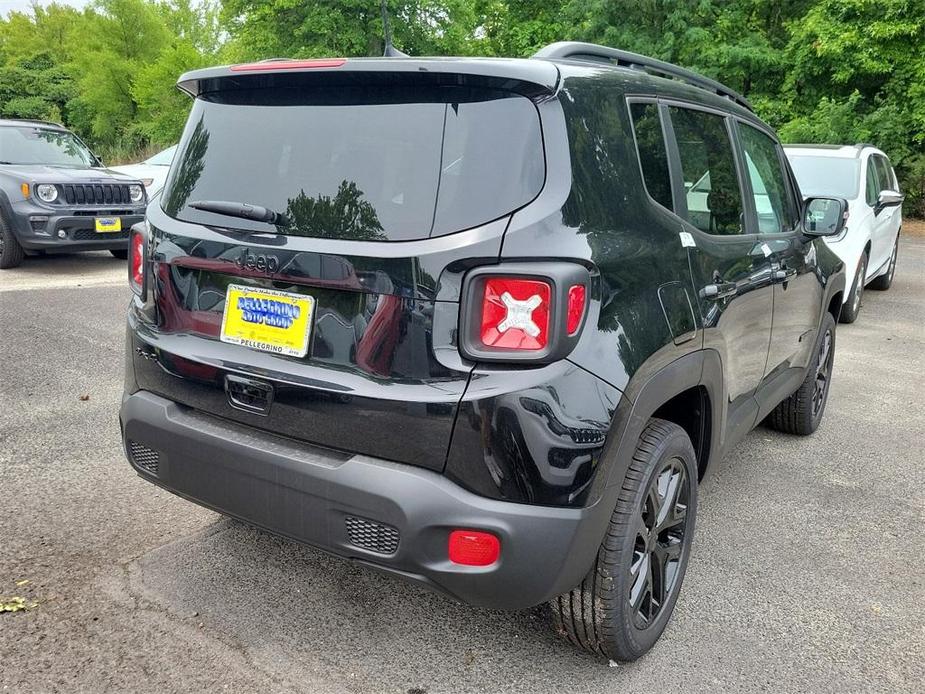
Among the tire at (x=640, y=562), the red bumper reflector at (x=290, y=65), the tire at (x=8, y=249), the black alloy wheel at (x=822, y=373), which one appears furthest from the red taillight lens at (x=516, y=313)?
the tire at (x=8, y=249)

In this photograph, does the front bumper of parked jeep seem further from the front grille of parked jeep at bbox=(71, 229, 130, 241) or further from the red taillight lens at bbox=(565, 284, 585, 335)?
the red taillight lens at bbox=(565, 284, 585, 335)

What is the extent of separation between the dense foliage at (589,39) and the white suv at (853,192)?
39.7 ft

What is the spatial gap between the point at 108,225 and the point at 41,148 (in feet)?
5.82

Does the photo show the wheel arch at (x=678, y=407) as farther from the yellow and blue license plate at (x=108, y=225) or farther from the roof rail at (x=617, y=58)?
the yellow and blue license plate at (x=108, y=225)

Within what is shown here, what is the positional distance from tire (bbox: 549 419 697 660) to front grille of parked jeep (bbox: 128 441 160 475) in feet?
4.31

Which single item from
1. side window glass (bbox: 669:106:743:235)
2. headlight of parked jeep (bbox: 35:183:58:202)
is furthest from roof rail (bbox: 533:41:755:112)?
headlight of parked jeep (bbox: 35:183:58:202)


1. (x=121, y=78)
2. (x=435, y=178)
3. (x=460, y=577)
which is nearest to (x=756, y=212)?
(x=435, y=178)

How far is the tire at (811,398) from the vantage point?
14.8 ft

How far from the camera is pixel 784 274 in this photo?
351 cm

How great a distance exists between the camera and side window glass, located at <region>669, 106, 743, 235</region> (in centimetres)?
274

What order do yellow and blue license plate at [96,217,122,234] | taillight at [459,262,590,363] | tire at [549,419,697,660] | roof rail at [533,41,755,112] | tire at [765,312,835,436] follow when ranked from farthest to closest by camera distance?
yellow and blue license plate at [96,217,122,234]
tire at [765,312,835,436]
roof rail at [533,41,755,112]
tire at [549,419,697,660]
taillight at [459,262,590,363]

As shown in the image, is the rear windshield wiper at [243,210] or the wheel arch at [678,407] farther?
the rear windshield wiper at [243,210]

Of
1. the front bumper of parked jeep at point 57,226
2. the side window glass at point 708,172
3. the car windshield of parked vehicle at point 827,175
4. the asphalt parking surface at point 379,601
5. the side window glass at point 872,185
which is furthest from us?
the front bumper of parked jeep at point 57,226

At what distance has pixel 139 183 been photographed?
31.2 feet
